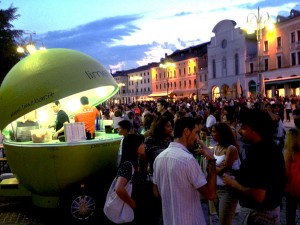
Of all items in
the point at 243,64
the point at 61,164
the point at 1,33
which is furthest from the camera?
the point at 243,64

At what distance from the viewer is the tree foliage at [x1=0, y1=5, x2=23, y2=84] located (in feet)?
115

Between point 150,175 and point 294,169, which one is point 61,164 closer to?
point 150,175

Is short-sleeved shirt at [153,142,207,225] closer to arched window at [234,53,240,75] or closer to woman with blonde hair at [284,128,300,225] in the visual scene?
woman with blonde hair at [284,128,300,225]

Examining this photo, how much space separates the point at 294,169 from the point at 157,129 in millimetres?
2036

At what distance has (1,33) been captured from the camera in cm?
3622

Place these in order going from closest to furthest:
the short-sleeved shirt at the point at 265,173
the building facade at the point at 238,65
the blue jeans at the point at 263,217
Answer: the short-sleeved shirt at the point at 265,173 → the blue jeans at the point at 263,217 → the building facade at the point at 238,65

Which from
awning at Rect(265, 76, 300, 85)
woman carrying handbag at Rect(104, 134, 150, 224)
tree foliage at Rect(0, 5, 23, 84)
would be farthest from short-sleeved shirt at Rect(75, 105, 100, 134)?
awning at Rect(265, 76, 300, 85)

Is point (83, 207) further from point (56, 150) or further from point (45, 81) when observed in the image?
point (45, 81)

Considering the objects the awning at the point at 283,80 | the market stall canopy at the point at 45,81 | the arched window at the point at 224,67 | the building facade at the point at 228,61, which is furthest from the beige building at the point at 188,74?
the market stall canopy at the point at 45,81

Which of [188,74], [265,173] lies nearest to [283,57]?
[188,74]

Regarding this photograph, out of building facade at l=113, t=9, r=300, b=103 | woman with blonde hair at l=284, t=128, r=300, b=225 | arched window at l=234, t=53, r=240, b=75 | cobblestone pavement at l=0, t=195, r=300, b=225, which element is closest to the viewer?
woman with blonde hair at l=284, t=128, r=300, b=225

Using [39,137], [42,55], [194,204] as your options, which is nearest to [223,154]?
[194,204]

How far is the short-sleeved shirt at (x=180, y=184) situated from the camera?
11.6ft

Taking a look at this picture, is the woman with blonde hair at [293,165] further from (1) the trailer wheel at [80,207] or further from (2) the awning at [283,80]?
(2) the awning at [283,80]
